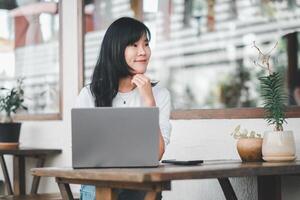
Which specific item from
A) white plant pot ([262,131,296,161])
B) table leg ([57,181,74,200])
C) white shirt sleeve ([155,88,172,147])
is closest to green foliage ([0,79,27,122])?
white shirt sleeve ([155,88,172,147])

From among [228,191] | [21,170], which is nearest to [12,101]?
[21,170]

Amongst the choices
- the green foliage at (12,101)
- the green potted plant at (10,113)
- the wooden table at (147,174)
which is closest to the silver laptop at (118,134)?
the wooden table at (147,174)

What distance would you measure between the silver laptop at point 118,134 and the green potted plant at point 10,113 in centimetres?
233

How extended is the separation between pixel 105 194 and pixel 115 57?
27.0 inches

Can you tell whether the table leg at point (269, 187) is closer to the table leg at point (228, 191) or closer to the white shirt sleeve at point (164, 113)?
the table leg at point (228, 191)

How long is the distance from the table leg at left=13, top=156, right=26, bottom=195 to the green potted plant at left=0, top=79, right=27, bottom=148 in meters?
0.14

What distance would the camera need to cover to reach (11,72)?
17.4ft

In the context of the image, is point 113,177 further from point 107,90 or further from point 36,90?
Answer: point 36,90

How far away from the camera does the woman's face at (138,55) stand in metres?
2.96

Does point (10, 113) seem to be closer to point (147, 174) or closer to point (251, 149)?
point (251, 149)

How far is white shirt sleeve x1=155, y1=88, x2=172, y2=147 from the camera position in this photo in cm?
296

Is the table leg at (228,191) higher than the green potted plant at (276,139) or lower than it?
lower

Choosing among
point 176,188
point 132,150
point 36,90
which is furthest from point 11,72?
point 132,150

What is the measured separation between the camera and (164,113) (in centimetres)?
300
